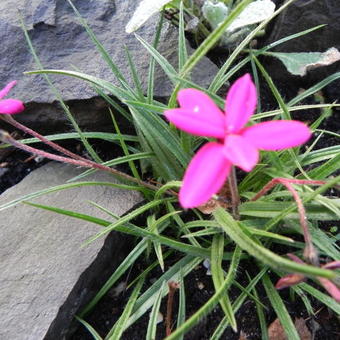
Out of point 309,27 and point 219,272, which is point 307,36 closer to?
point 309,27

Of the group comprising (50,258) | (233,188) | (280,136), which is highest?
(280,136)

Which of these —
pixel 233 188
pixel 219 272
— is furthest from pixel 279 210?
pixel 233 188

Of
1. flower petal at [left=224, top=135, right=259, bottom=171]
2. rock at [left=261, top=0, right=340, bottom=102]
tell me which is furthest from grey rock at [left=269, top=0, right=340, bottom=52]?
flower petal at [left=224, top=135, right=259, bottom=171]

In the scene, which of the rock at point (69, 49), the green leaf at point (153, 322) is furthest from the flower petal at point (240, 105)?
the rock at point (69, 49)

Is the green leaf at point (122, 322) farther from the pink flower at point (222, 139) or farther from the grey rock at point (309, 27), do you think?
the grey rock at point (309, 27)

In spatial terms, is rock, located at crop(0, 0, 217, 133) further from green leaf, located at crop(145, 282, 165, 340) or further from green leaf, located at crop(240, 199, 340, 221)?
green leaf, located at crop(145, 282, 165, 340)

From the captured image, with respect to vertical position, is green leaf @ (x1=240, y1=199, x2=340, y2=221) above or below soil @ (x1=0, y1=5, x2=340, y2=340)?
above
